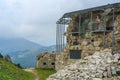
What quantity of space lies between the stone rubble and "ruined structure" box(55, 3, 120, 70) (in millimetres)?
4092

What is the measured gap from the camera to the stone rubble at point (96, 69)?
41688 mm

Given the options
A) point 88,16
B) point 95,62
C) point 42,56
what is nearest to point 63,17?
point 88,16

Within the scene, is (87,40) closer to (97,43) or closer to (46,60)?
(97,43)

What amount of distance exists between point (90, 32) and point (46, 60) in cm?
2027

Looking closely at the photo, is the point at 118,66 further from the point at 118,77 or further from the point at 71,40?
the point at 71,40

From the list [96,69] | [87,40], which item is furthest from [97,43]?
[96,69]

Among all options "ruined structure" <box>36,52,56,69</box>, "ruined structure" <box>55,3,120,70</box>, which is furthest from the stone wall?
"ruined structure" <box>36,52,56,69</box>

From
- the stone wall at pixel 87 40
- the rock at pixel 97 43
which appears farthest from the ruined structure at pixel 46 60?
the rock at pixel 97 43

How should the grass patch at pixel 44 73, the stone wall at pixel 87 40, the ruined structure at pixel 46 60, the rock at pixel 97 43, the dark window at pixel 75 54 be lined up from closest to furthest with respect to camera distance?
1. the stone wall at pixel 87 40
2. the rock at pixel 97 43
3. the dark window at pixel 75 54
4. the grass patch at pixel 44 73
5. the ruined structure at pixel 46 60

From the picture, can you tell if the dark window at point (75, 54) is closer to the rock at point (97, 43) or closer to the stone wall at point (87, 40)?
the stone wall at point (87, 40)

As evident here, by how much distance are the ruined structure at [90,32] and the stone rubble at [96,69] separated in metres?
4.09

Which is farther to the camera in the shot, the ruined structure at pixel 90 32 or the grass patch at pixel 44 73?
the grass patch at pixel 44 73

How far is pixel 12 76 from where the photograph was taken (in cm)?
5303

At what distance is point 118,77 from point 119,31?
1155 cm
